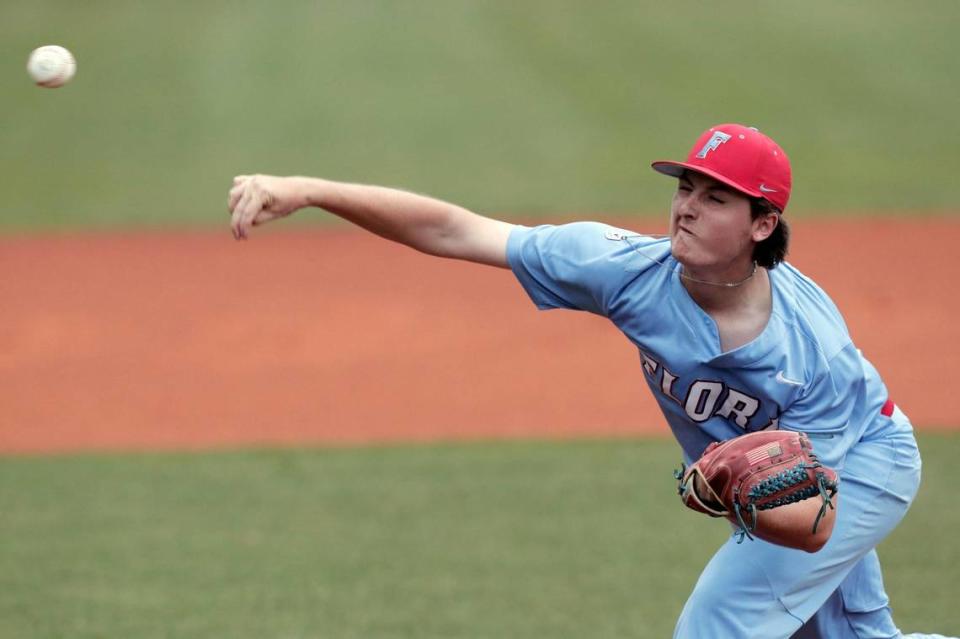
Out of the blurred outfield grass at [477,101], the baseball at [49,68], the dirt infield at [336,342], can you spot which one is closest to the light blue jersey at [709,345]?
the baseball at [49,68]

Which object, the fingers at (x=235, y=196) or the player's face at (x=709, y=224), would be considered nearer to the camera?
the fingers at (x=235, y=196)

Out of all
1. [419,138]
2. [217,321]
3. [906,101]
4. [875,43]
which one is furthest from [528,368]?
[875,43]

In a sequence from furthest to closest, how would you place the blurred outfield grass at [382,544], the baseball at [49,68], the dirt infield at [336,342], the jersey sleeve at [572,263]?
the dirt infield at [336,342], the blurred outfield grass at [382,544], the baseball at [49,68], the jersey sleeve at [572,263]

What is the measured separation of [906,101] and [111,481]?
45.1 ft

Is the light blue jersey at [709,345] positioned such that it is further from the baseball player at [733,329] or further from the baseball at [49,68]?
the baseball at [49,68]

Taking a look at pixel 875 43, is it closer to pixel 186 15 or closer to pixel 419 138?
pixel 419 138

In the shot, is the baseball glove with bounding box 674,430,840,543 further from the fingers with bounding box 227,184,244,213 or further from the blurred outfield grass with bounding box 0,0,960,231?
the blurred outfield grass with bounding box 0,0,960,231

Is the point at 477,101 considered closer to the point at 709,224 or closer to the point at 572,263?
the point at 572,263

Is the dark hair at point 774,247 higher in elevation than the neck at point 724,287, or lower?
higher

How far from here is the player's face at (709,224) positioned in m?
3.96

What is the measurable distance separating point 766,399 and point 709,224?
55 centimetres

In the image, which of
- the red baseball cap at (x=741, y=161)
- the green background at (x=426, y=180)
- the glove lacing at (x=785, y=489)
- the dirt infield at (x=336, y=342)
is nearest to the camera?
the glove lacing at (x=785, y=489)

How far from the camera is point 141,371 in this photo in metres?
10.4

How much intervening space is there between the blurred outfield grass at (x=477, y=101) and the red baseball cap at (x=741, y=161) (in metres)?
10.9
